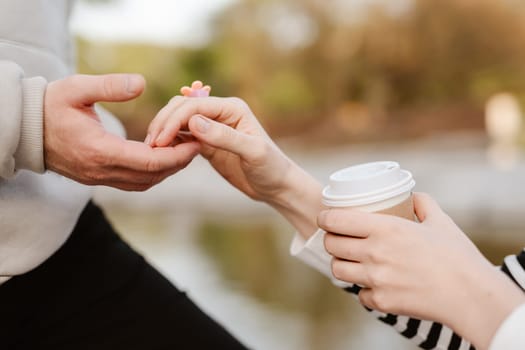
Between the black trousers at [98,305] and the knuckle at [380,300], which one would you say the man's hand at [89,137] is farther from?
the knuckle at [380,300]

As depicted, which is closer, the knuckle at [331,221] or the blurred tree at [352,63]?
the knuckle at [331,221]

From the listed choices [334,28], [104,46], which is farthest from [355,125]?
[104,46]

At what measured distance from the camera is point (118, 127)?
134 cm

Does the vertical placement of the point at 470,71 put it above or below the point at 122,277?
below

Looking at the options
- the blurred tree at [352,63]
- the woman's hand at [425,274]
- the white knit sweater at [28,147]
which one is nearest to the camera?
the woman's hand at [425,274]

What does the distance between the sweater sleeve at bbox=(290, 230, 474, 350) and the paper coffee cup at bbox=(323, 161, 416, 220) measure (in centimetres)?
24

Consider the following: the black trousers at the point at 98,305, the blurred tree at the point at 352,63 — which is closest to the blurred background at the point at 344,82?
the blurred tree at the point at 352,63

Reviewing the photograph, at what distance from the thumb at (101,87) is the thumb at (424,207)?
429 millimetres

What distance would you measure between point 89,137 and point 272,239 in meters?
4.97

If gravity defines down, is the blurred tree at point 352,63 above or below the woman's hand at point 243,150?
below

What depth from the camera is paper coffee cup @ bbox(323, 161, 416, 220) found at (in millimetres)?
924

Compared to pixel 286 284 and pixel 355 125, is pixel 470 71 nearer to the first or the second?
pixel 355 125

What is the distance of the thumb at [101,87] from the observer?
981mm

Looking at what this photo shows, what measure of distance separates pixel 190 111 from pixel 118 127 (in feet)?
0.92
